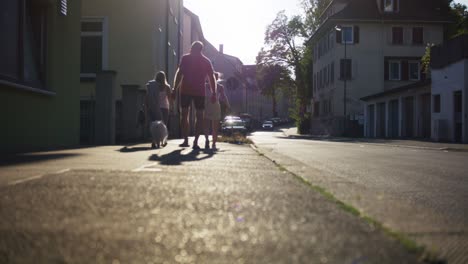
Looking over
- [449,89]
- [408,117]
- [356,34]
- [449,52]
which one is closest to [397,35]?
[356,34]

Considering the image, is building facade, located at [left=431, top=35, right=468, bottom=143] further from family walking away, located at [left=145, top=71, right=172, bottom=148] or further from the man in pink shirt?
the man in pink shirt

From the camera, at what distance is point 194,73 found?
31.9 ft

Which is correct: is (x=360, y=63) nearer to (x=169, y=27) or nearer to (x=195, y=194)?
(x=169, y=27)

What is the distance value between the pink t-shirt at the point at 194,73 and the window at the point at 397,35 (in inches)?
1489

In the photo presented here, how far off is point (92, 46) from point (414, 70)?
106 ft

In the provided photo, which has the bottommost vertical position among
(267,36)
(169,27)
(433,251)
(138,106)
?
(433,251)

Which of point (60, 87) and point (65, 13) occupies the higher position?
point (65, 13)

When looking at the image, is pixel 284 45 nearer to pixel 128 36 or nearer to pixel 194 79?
pixel 128 36

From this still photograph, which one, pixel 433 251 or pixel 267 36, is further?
pixel 267 36

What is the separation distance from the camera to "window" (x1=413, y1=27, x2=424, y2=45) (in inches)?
1747

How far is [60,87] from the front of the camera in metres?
9.48

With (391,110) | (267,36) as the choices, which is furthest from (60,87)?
(267,36)

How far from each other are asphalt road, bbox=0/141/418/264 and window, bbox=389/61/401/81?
43073 millimetres

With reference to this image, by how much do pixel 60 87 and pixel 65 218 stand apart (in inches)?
297
